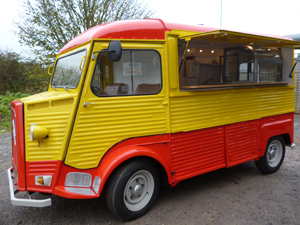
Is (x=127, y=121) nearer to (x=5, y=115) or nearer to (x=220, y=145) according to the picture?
(x=220, y=145)

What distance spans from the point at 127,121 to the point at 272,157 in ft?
12.4

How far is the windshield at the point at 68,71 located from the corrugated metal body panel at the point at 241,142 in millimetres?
2677

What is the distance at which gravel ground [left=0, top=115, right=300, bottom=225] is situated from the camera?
3.47 m

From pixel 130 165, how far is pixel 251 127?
266 cm

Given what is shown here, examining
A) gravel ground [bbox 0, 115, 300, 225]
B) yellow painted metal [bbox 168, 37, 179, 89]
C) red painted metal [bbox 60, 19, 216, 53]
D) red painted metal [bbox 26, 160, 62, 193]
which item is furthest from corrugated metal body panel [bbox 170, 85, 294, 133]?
red painted metal [bbox 26, 160, 62, 193]

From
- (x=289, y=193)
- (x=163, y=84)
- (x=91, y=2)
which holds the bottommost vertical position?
(x=289, y=193)

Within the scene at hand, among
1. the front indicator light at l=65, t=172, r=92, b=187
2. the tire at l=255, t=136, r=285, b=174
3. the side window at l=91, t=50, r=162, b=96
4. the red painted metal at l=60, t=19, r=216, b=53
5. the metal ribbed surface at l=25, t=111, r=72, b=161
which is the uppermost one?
the red painted metal at l=60, t=19, r=216, b=53

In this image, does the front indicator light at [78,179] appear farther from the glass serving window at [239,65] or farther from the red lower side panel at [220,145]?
the glass serving window at [239,65]

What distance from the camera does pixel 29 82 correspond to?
15.3 metres

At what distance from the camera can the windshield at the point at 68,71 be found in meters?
3.30

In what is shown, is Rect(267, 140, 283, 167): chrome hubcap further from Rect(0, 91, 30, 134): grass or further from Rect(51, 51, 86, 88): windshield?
Rect(0, 91, 30, 134): grass

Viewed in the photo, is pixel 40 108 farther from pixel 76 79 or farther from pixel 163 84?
pixel 163 84

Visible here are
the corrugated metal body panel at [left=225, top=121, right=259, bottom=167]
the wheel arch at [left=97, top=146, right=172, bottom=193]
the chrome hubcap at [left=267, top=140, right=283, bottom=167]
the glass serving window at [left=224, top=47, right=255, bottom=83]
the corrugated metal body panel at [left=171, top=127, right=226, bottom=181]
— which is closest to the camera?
the wheel arch at [left=97, top=146, right=172, bottom=193]

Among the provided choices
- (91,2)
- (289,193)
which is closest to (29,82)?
(91,2)
